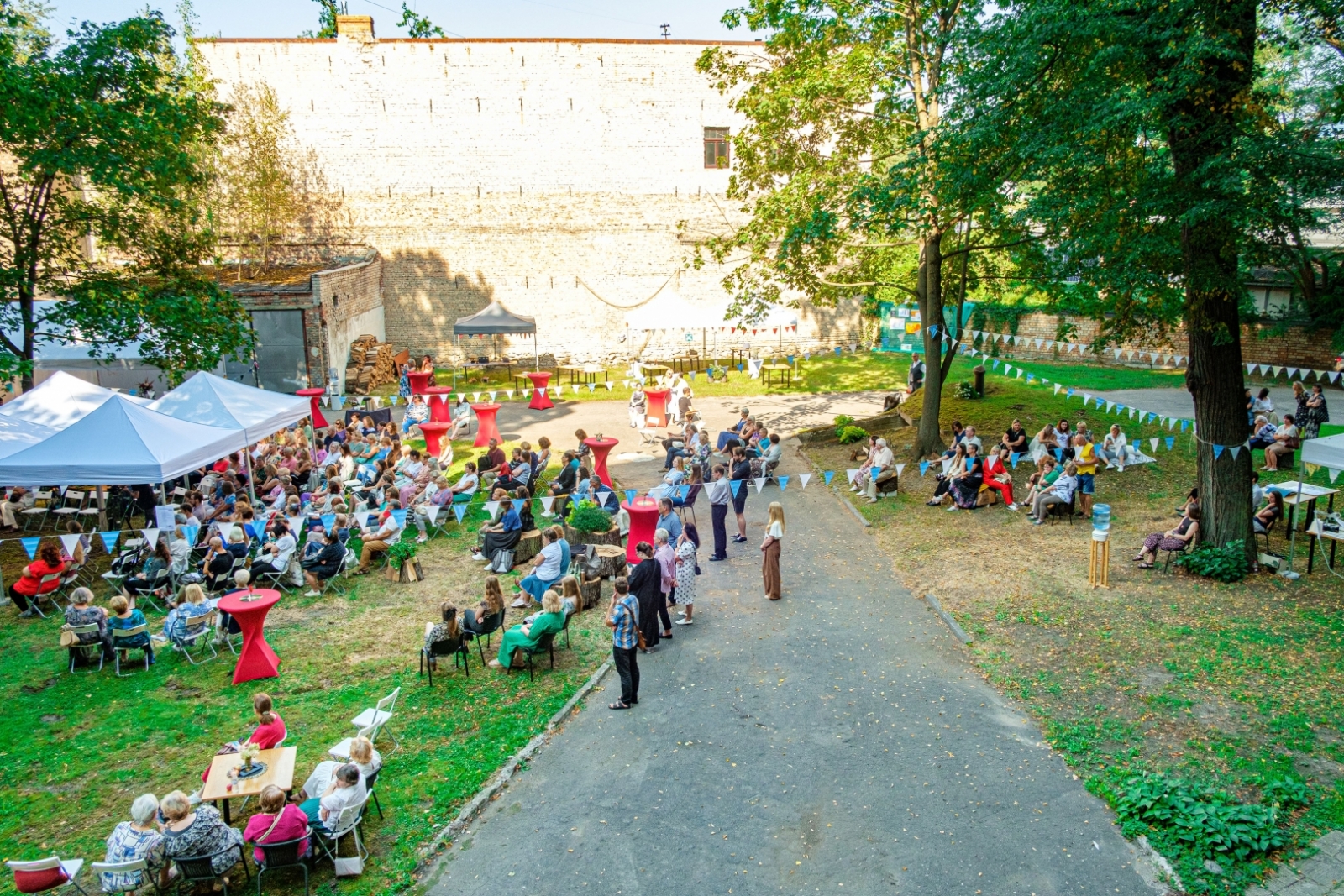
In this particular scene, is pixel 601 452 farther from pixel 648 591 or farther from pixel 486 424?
pixel 648 591

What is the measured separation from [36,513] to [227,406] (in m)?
4.43

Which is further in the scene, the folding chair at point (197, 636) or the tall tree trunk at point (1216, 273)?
the folding chair at point (197, 636)

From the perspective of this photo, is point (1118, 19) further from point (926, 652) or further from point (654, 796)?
point (654, 796)

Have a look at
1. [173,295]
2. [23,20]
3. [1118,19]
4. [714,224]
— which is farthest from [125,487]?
[714,224]

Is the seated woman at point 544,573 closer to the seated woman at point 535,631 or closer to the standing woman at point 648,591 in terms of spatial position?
the seated woman at point 535,631

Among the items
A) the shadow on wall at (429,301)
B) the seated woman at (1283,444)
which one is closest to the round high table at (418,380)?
the shadow on wall at (429,301)

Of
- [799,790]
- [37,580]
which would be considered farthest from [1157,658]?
[37,580]

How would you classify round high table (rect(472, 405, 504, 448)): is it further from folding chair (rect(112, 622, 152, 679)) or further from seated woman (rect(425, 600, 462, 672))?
seated woman (rect(425, 600, 462, 672))

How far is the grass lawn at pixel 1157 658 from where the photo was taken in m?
6.84

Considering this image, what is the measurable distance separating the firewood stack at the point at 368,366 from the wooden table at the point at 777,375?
11938mm

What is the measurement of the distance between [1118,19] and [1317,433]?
1084cm

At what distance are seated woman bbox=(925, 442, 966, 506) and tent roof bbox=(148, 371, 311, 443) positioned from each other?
1144 cm

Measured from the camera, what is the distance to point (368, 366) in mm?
26594

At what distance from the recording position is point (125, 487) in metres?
15.3
